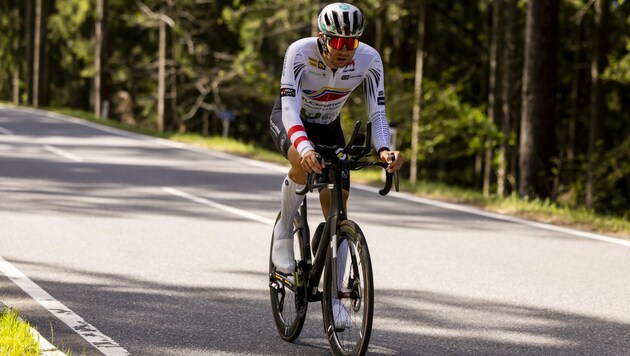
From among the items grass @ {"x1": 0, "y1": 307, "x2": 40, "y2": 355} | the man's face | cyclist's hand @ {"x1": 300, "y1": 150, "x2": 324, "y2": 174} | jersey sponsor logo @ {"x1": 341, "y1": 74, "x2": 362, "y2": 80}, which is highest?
the man's face

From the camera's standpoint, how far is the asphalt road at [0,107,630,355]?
6.08m

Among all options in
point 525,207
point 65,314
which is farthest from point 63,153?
point 65,314

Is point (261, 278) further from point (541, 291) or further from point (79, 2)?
point (79, 2)

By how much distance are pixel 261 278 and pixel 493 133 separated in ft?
59.3

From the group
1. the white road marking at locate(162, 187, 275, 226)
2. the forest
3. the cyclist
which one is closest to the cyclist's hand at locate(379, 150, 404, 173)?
the cyclist

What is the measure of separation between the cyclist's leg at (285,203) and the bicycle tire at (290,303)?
0.09 meters

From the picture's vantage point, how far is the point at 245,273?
8.15 metres

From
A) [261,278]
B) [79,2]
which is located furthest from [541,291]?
[79,2]

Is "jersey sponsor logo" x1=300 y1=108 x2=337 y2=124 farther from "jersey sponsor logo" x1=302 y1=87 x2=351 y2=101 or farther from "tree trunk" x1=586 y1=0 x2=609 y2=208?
"tree trunk" x1=586 y1=0 x2=609 y2=208

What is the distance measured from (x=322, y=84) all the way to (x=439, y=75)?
1224 inches

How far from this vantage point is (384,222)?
1120cm

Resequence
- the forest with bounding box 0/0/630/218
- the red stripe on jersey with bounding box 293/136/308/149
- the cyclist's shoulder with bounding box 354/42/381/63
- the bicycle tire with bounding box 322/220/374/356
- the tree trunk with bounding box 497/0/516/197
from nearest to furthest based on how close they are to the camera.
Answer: the bicycle tire with bounding box 322/220/374/356 < the red stripe on jersey with bounding box 293/136/308/149 < the cyclist's shoulder with bounding box 354/42/381/63 < the forest with bounding box 0/0/630/218 < the tree trunk with bounding box 497/0/516/197

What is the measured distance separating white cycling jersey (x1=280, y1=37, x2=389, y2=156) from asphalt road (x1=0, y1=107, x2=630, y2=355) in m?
1.34

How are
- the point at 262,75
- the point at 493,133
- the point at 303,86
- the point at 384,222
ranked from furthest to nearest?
the point at 262,75 < the point at 493,133 < the point at 384,222 < the point at 303,86
